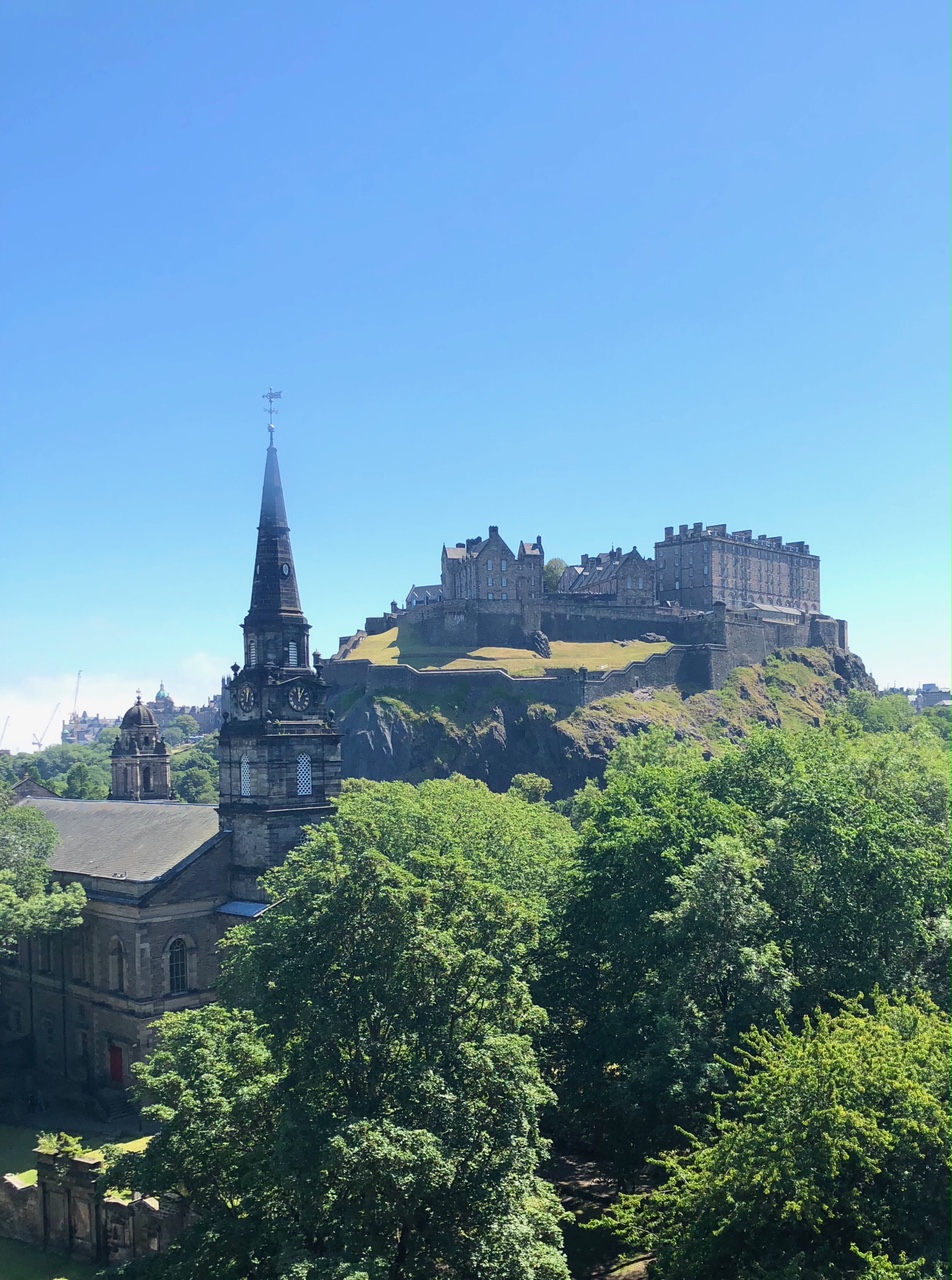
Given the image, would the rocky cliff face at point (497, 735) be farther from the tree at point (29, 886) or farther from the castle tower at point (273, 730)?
the tree at point (29, 886)

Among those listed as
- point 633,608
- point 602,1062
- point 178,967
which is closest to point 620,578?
point 633,608

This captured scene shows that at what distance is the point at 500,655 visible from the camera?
101 metres

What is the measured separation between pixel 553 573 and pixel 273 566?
96.8 m

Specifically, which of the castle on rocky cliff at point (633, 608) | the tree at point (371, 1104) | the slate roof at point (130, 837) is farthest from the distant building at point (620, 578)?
the tree at point (371, 1104)

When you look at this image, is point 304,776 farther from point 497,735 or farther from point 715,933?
point 497,735

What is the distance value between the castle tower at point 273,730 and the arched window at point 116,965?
499cm

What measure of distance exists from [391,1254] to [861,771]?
25471 mm

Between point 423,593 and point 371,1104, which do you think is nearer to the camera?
point 371,1104

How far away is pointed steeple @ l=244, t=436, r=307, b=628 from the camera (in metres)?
44.1

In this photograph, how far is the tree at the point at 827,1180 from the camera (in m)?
17.3

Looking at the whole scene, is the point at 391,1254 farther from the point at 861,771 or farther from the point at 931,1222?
the point at 861,771

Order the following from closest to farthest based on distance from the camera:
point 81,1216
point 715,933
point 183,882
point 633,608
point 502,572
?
1. point 715,933
2. point 81,1216
3. point 183,882
4. point 502,572
5. point 633,608

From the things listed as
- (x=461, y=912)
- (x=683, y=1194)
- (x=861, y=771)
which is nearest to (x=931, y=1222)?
(x=683, y=1194)

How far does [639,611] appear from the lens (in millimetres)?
113750
